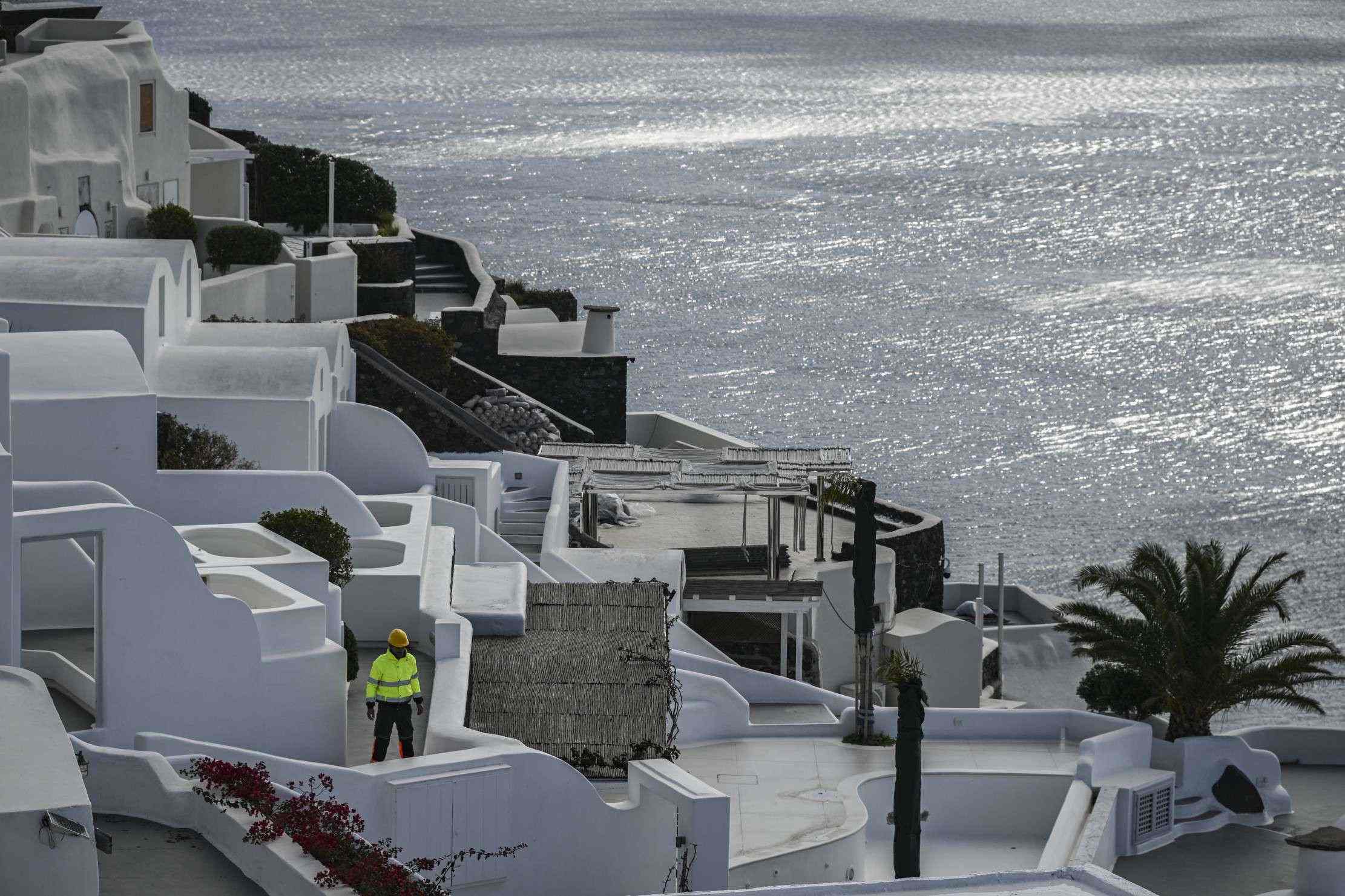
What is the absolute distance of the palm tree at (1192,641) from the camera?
105 feet

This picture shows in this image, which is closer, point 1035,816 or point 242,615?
point 242,615

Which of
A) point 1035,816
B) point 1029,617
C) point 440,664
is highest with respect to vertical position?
point 440,664

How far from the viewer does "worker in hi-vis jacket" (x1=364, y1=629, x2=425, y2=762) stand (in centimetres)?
2116

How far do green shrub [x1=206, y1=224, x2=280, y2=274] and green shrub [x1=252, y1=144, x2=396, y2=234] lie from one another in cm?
1061

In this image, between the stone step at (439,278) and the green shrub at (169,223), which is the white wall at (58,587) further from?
the stone step at (439,278)

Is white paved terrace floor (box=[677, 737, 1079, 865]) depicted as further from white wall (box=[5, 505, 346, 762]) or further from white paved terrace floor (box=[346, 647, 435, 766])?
white wall (box=[5, 505, 346, 762])

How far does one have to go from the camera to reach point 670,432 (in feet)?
200

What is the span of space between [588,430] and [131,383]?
26596mm

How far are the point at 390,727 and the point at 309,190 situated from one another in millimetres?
37467

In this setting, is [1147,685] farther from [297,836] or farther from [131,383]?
[297,836]

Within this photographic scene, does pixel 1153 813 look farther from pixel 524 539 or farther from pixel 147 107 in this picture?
pixel 147 107

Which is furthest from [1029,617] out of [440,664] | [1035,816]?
[440,664]

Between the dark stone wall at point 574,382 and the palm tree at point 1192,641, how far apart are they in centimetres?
2312

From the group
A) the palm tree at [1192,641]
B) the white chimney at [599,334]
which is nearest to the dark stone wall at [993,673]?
the white chimney at [599,334]
